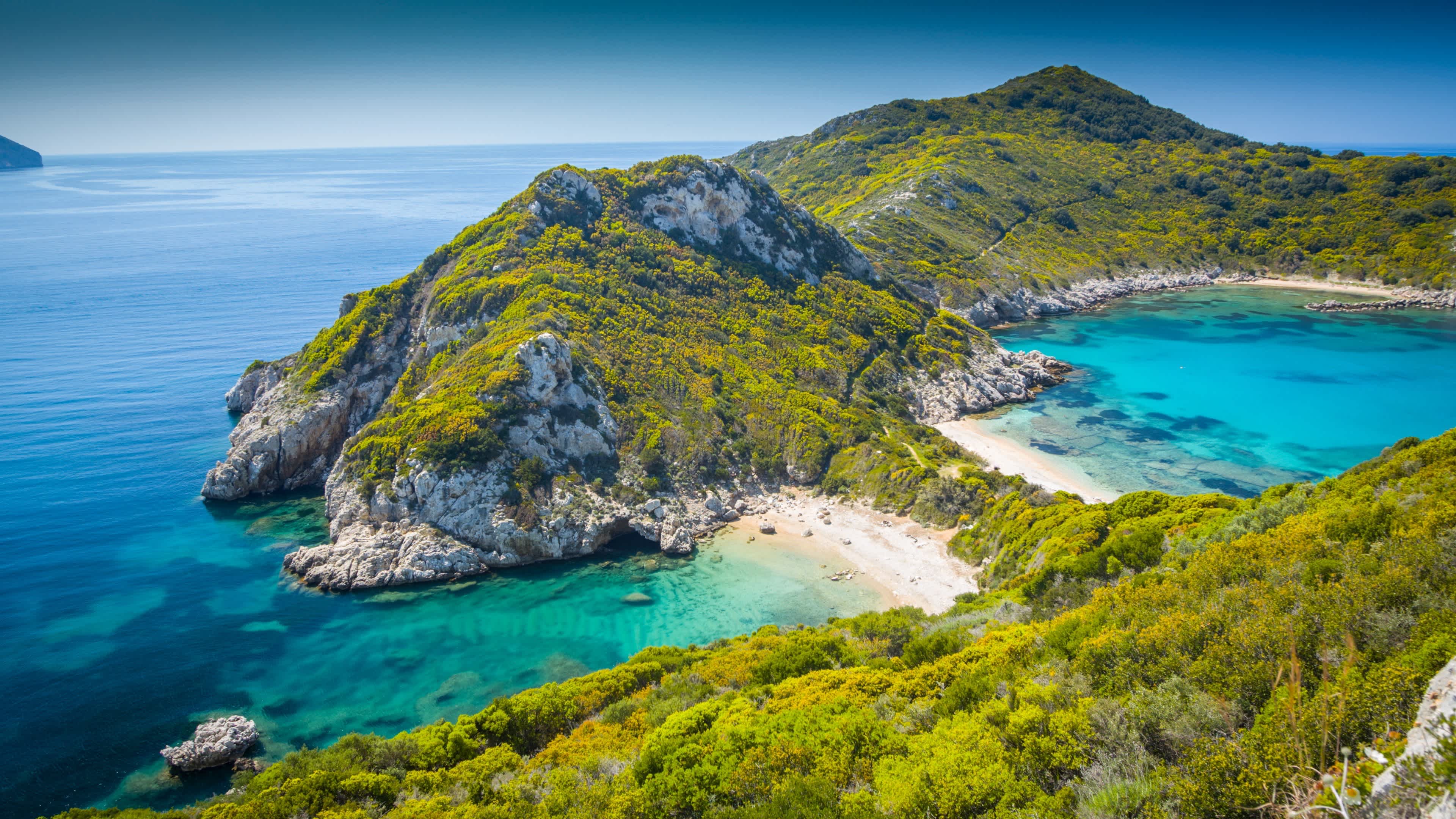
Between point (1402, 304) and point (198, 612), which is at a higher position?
point (1402, 304)

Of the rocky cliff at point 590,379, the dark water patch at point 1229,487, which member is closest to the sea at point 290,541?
the dark water patch at point 1229,487

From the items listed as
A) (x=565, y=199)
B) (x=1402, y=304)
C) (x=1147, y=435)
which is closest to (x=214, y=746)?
(x=565, y=199)

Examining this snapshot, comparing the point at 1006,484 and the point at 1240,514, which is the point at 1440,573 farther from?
the point at 1006,484

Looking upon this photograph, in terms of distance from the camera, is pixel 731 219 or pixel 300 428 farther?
pixel 731 219

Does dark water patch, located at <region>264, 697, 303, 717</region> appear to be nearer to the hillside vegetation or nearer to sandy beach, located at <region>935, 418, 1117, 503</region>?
the hillside vegetation

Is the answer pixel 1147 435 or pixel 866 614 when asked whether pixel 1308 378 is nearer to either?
pixel 1147 435
